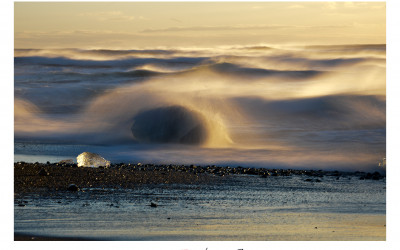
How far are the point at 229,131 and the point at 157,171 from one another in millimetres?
2796

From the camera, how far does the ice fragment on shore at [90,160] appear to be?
21.4 m

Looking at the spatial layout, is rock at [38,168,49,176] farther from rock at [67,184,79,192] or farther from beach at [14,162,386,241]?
rock at [67,184,79,192]

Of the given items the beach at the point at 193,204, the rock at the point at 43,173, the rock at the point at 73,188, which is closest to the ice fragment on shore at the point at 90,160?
the beach at the point at 193,204

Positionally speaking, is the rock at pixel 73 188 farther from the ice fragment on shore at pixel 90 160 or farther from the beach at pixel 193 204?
→ the ice fragment on shore at pixel 90 160

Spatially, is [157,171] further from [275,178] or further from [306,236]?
[306,236]

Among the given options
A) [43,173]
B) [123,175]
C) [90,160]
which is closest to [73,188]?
[43,173]

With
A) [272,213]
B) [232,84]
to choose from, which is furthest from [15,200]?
[232,84]

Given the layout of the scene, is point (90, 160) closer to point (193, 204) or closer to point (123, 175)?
point (123, 175)

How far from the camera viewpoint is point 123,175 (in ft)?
64.7

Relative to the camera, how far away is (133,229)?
12.8 m

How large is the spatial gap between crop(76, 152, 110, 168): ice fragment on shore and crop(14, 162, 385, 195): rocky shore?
0.26 m

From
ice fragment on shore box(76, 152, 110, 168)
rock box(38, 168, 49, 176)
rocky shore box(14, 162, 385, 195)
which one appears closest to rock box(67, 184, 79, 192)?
rocky shore box(14, 162, 385, 195)

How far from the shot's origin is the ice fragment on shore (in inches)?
843

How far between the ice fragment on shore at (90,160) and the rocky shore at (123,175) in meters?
0.26
